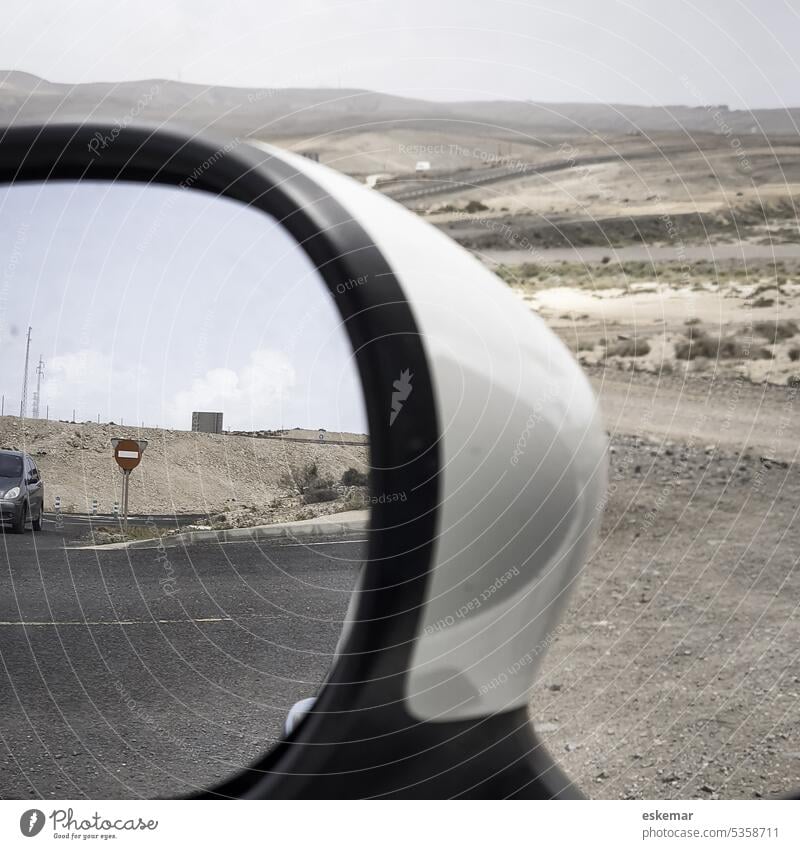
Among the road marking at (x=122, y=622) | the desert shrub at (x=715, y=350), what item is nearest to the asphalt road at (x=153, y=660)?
the road marking at (x=122, y=622)

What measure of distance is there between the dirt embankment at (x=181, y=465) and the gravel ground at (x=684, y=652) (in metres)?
0.98

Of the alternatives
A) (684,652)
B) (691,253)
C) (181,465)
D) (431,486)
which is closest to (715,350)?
(684,652)

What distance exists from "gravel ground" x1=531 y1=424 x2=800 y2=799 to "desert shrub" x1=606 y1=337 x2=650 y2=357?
5.16 meters

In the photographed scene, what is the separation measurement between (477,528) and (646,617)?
2.36 meters

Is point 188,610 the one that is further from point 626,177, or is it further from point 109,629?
point 626,177

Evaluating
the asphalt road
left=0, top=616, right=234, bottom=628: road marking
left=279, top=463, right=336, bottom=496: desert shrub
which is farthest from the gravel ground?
left=0, top=616, right=234, bottom=628: road marking

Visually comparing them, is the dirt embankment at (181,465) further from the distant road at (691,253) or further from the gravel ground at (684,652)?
the distant road at (691,253)

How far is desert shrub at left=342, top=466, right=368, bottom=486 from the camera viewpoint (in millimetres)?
1649

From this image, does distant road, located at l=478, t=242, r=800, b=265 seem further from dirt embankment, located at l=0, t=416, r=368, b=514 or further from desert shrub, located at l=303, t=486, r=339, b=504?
desert shrub, located at l=303, t=486, r=339, b=504

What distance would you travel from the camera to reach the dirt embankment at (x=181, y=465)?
78.2 inches

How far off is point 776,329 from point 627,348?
1.73 metres

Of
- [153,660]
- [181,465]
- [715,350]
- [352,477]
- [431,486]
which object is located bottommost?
[715,350]

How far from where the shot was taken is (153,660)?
133 inches

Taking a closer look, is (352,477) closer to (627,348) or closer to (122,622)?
(122,622)
